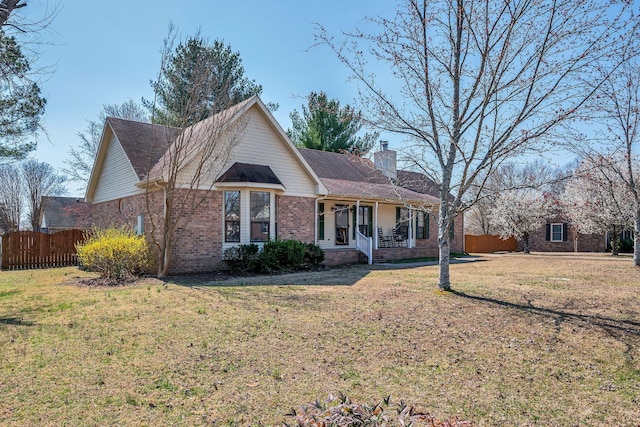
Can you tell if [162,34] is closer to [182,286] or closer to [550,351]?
[182,286]

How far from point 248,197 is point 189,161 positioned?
7.38 feet

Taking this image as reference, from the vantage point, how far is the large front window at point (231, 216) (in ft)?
44.3

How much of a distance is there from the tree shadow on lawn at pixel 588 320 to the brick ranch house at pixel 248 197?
11.8ft

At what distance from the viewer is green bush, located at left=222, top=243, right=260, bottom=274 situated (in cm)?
1296

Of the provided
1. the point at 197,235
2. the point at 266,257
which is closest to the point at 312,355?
the point at 266,257

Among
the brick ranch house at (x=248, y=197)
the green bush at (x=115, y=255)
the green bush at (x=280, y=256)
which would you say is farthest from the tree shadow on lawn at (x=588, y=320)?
the green bush at (x=115, y=255)

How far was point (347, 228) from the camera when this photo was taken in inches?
741

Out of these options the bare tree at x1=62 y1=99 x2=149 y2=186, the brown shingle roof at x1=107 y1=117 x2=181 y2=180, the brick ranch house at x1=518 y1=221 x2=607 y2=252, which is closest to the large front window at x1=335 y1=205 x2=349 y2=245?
the brown shingle roof at x1=107 y1=117 x2=181 y2=180

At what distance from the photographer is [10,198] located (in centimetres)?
3644

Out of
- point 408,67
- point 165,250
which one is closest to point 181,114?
point 165,250

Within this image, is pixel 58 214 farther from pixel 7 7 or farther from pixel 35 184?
pixel 7 7

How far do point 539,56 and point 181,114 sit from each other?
943cm

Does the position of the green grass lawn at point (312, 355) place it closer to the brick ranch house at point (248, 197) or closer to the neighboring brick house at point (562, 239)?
the brick ranch house at point (248, 197)

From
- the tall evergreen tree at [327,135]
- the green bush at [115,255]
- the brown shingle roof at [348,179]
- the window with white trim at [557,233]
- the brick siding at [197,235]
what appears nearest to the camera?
the green bush at [115,255]
